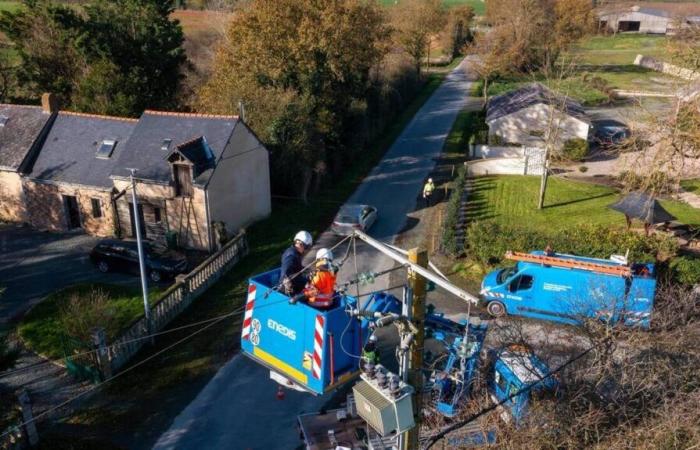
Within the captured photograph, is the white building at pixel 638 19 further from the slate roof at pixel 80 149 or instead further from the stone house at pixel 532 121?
the slate roof at pixel 80 149

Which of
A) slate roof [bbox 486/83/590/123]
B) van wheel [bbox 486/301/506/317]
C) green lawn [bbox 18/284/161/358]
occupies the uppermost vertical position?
slate roof [bbox 486/83/590/123]

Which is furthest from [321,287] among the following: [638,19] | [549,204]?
[638,19]

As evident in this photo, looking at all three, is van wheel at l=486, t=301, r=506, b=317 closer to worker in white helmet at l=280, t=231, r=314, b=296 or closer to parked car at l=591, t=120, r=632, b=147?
worker in white helmet at l=280, t=231, r=314, b=296

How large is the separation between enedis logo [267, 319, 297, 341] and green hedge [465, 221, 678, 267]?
1527 cm

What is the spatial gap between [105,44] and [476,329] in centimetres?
3294

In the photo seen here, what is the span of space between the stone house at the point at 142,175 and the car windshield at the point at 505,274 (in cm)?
1237

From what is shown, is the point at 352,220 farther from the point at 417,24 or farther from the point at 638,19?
the point at 638,19

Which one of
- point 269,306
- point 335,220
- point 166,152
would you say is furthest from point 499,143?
point 269,306

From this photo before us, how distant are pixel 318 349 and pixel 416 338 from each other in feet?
7.59

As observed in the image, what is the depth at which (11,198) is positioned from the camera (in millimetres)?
30484

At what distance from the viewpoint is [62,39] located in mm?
39812

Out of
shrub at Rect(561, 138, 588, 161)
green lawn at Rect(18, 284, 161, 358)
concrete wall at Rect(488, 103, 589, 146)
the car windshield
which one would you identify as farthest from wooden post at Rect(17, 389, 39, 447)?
concrete wall at Rect(488, 103, 589, 146)

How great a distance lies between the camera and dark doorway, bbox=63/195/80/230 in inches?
1147

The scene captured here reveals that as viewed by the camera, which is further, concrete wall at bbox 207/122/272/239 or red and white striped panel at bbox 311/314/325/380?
concrete wall at bbox 207/122/272/239
